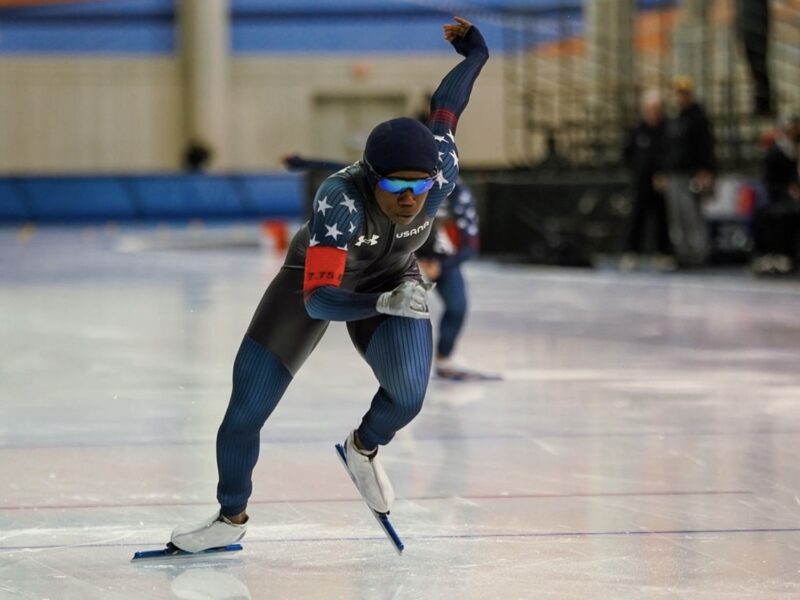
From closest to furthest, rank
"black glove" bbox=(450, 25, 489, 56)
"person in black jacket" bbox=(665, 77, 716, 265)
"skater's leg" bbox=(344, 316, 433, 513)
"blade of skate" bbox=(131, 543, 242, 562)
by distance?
1. "skater's leg" bbox=(344, 316, 433, 513)
2. "blade of skate" bbox=(131, 543, 242, 562)
3. "black glove" bbox=(450, 25, 489, 56)
4. "person in black jacket" bbox=(665, 77, 716, 265)

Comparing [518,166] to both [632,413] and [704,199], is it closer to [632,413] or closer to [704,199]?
[704,199]

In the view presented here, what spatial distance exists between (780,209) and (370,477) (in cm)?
1224

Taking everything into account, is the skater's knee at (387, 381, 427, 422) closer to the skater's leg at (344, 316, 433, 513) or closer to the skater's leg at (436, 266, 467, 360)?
the skater's leg at (344, 316, 433, 513)

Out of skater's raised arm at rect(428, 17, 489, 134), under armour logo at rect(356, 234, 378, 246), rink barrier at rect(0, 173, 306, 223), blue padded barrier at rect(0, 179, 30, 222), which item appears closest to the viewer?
under armour logo at rect(356, 234, 378, 246)

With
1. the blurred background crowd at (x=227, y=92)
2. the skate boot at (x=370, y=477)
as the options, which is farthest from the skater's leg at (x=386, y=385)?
the blurred background crowd at (x=227, y=92)

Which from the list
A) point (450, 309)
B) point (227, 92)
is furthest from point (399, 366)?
point (227, 92)

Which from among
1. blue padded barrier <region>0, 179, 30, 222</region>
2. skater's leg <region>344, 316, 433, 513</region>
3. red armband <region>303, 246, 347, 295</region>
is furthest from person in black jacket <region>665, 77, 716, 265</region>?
blue padded barrier <region>0, 179, 30, 222</region>

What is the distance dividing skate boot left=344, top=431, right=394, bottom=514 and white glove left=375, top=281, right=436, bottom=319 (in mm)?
677

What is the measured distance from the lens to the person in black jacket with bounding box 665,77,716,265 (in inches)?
657

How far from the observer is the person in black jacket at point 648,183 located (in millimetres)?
17438

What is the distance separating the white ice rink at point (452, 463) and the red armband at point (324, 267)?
0.90m

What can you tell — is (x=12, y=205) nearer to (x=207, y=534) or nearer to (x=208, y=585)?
(x=207, y=534)

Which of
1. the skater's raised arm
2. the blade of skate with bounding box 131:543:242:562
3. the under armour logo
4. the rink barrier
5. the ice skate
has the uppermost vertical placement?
the skater's raised arm

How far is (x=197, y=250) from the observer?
23.3 m
